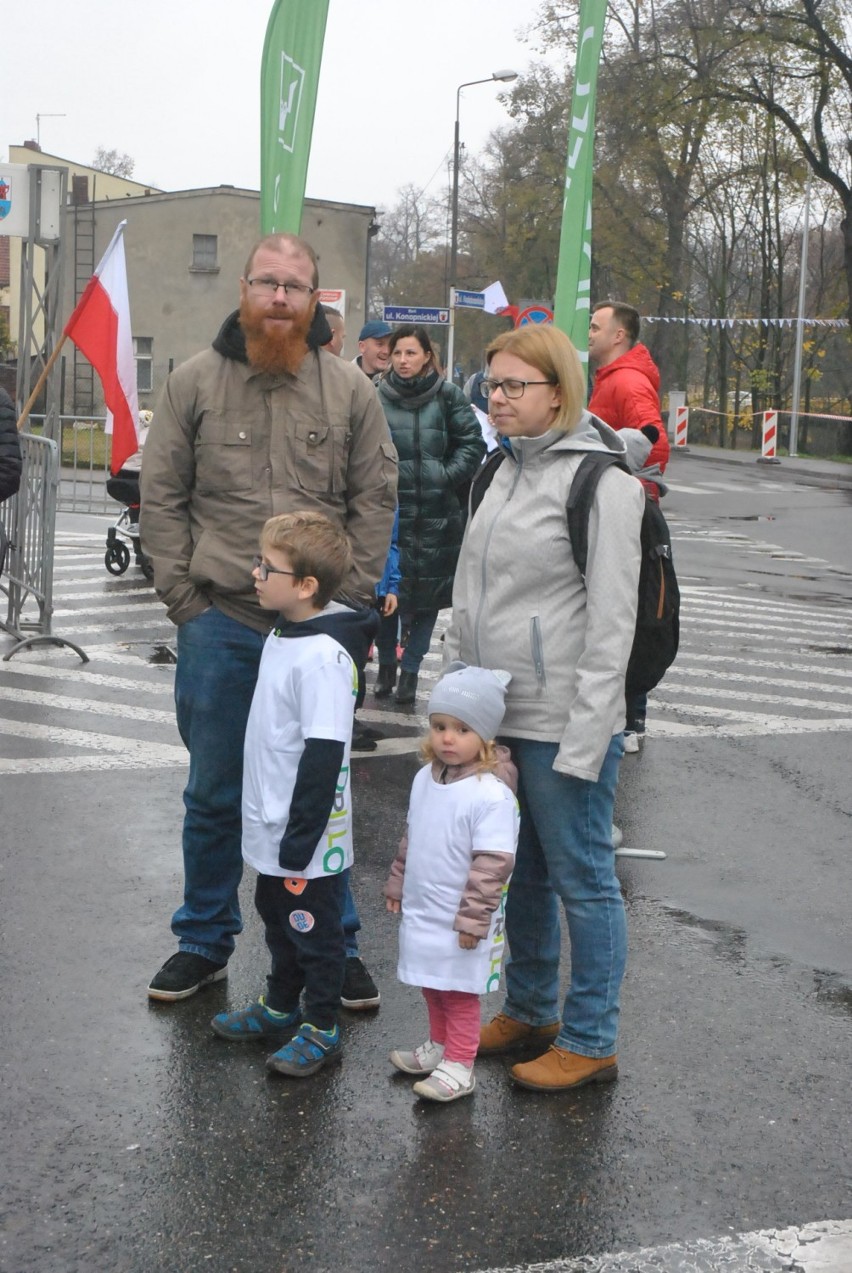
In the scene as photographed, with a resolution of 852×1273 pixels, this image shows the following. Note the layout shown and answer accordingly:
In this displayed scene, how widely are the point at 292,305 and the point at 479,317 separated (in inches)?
2274

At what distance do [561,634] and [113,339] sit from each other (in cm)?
689

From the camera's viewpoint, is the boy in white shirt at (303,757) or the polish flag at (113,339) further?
the polish flag at (113,339)

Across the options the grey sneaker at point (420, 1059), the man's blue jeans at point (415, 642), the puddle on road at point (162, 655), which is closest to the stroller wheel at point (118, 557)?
the puddle on road at point (162, 655)

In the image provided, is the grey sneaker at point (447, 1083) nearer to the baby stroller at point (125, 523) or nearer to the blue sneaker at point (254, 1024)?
the blue sneaker at point (254, 1024)

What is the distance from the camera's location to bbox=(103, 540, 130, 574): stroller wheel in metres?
13.8

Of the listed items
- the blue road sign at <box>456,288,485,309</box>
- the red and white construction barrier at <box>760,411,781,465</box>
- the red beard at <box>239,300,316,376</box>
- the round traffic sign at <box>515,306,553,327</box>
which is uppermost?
the blue road sign at <box>456,288,485,309</box>

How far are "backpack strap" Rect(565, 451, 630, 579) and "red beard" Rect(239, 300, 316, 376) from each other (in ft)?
2.93

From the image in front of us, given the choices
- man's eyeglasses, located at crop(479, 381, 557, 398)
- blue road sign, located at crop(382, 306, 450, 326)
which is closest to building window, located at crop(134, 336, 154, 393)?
blue road sign, located at crop(382, 306, 450, 326)

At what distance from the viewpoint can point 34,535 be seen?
10.4 m

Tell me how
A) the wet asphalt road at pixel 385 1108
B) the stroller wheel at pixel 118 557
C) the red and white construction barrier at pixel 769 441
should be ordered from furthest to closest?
the red and white construction barrier at pixel 769 441, the stroller wheel at pixel 118 557, the wet asphalt road at pixel 385 1108

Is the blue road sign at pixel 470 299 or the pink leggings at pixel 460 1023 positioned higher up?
the blue road sign at pixel 470 299

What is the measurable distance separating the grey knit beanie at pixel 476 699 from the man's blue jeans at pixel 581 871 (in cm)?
17

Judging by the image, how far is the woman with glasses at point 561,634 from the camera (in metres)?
3.67

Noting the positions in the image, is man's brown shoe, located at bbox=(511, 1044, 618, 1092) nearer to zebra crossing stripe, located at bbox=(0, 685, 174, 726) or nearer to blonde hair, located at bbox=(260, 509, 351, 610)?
blonde hair, located at bbox=(260, 509, 351, 610)
